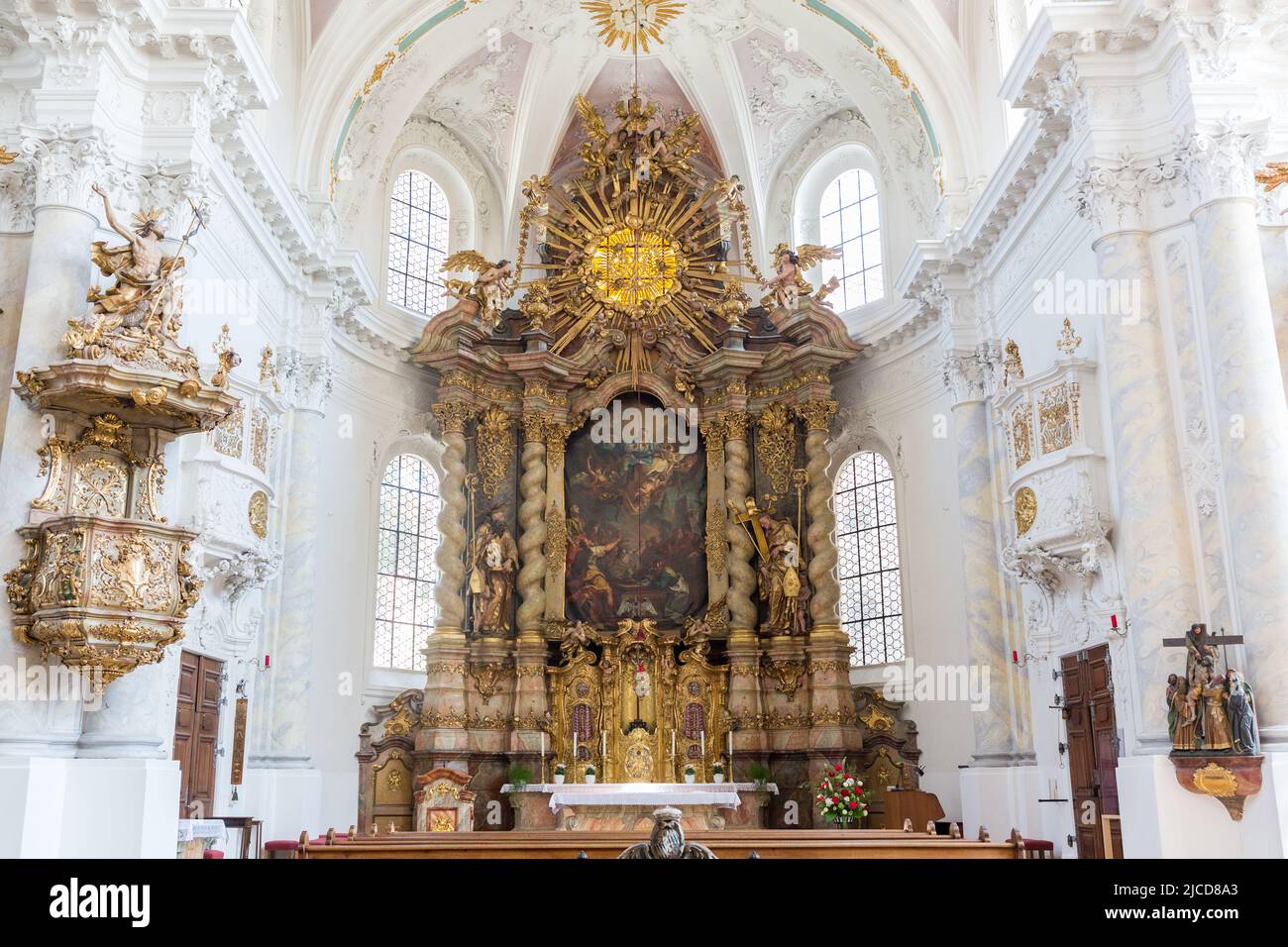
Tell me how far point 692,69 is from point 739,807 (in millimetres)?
11283

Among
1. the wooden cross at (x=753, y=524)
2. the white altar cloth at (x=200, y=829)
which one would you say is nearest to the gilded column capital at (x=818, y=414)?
the wooden cross at (x=753, y=524)

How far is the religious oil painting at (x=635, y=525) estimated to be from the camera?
56.2ft

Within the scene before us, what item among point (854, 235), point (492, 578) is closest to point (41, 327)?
point (492, 578)

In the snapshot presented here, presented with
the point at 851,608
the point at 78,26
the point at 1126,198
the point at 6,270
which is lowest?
the point at 851,608

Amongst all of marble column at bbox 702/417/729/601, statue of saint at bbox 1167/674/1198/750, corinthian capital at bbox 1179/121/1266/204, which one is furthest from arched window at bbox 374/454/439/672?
corinthian capital at bbox 1179/121/1266/204

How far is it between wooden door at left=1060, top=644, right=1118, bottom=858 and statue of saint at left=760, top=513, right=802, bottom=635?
4.72 m

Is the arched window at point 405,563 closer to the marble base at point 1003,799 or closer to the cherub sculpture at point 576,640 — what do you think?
the cherub sculpture at point 576,640

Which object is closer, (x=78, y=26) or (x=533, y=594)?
(x=78, y=26)

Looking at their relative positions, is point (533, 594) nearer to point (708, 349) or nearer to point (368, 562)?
point (368, 562)

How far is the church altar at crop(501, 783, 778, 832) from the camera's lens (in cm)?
1430

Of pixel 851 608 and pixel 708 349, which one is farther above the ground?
pixel 708 349

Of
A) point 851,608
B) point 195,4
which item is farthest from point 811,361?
point 195,4

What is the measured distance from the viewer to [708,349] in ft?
58.7
